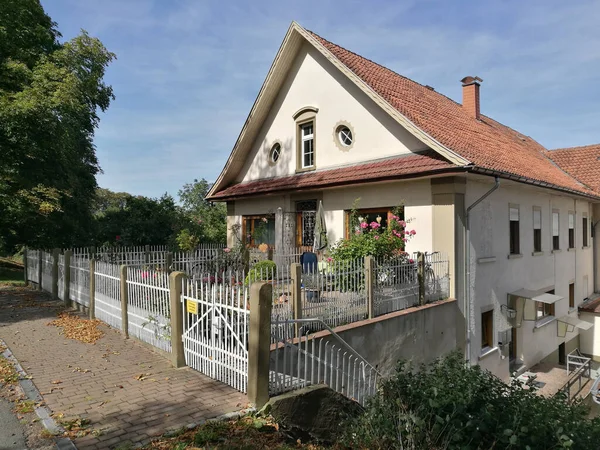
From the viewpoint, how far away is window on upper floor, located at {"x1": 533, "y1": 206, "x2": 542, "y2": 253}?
46.0 feet

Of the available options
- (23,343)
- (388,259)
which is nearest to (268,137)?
(388,259)

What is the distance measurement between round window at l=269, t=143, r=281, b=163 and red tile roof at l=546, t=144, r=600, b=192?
47.8 ft

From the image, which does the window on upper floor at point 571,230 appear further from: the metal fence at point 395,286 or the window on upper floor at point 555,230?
the metal fence at point 395,286

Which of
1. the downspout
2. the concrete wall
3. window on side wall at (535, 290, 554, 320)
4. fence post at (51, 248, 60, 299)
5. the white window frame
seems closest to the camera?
the concrete wall

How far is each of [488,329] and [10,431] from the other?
1129cm

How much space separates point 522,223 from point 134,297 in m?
11.8

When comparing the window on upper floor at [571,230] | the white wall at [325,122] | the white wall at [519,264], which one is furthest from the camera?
the window on upper floor at [571,230]

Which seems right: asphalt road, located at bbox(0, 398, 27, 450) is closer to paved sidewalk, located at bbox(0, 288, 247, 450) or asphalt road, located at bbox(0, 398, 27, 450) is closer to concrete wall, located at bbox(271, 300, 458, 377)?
paved sidewalk, located at bbox(0, 288, 247, 450)

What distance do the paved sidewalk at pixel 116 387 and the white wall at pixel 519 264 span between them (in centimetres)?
791

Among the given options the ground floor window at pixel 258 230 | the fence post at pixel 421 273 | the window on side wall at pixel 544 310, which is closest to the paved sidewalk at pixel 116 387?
the fence post at pixel 421 273

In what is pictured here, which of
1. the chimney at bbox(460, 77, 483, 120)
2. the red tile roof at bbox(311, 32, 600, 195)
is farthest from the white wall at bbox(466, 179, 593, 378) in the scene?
the chimney at bbox(460, 77, 483, 120)

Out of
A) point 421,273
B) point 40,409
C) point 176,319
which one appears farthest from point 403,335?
point 40,409

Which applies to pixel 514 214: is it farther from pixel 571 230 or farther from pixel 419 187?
pixel 571 230

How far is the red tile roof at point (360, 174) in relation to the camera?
998cm
